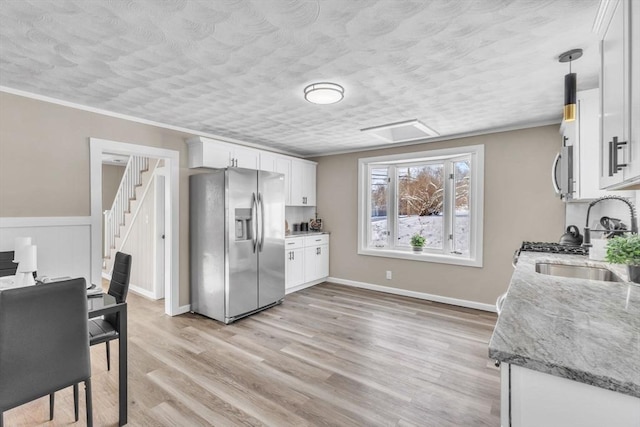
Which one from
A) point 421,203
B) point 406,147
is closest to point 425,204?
point 421,203

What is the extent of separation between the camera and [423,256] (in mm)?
4543

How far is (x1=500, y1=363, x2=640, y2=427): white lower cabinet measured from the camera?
719mm

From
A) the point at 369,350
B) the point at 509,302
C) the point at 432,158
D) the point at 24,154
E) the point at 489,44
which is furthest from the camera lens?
the point at 432,158

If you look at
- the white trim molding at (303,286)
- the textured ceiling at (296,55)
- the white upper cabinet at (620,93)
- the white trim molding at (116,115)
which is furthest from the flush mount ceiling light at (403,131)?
the white trim molding at (303,286)

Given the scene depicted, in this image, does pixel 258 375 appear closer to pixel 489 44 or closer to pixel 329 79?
pixel 329 79

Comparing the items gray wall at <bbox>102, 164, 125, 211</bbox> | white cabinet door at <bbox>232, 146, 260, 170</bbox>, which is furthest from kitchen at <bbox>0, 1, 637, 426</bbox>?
gray wall at <bbox>102, 164, 125, 211</bbox>

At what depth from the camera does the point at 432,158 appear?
14.8 ft

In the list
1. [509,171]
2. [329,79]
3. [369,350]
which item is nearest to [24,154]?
[329,79]

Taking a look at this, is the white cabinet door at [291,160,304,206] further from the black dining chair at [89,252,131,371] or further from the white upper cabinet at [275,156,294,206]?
the black dining chair at [89,252,131,371]

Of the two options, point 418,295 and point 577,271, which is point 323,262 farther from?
point 577,271

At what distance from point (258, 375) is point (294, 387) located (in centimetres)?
35

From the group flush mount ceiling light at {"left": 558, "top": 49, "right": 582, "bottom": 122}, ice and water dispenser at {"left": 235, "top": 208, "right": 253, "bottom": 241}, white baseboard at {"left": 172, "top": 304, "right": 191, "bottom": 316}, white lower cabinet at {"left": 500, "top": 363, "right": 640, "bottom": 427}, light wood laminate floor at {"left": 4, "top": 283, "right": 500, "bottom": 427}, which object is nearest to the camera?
white lower cabinet at {"left": 500, "top": 363, "right": 640, "bottom": 427}

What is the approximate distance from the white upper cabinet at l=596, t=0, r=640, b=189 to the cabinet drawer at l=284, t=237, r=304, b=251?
3756 mm

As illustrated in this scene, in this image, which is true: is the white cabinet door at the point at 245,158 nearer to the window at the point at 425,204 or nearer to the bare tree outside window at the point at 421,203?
the window at the point at 425,204
